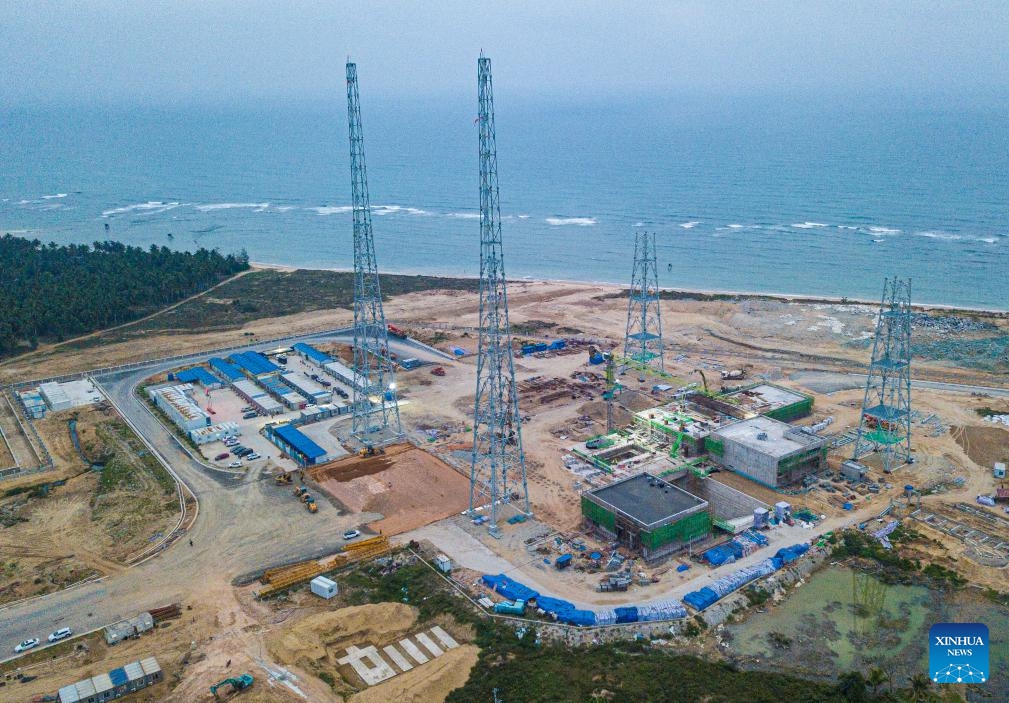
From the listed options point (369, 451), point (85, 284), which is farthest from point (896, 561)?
point (85, 284)

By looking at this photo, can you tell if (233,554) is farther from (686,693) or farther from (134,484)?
(686,693)

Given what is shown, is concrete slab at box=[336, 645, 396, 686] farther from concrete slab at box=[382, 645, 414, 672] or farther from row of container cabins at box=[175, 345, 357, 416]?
row of container cabins at box=[175, 345, 357, 416]

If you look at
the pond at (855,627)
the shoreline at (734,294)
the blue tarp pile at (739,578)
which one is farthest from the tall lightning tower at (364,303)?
the shoreline at (734,294)

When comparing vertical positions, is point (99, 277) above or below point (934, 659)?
above

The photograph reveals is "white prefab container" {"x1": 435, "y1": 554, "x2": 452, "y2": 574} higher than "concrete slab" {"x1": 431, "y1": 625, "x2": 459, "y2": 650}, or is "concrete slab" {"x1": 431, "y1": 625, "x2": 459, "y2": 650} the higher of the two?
"white prefab container" {"x1": 435, "y1": 554, "x2": 452, "y2": 574}

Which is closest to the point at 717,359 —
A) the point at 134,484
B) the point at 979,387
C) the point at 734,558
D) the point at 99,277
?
the point at 979,387

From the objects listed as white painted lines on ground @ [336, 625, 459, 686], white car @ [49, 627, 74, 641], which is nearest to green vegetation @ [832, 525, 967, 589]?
white painted lines on ground @ [336, 625, 459, 686]

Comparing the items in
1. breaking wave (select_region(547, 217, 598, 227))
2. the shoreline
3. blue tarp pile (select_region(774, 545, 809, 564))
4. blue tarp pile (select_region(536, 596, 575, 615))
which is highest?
breaking wave (select_region(547, 217, 598, 227))
